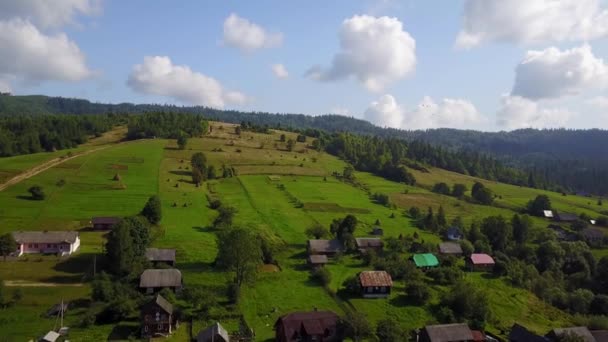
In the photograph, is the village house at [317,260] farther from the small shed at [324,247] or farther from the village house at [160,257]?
the village house at [160,257]

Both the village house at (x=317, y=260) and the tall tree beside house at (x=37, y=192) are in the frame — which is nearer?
the village house at (x=317, y=260)

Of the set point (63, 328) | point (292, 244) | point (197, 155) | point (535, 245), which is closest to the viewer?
point (63, 328)

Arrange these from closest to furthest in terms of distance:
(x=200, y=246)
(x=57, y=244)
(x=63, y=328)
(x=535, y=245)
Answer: (x=63, y=328) < (x=57, y=244) < (x=200, y=246) < (x=535, y=245)

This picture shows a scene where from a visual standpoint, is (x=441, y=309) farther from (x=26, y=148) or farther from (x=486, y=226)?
(x=26, y=148)

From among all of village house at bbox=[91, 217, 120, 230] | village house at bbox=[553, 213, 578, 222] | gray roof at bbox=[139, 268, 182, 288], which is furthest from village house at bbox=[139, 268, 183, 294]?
village house at bbox=[553, 213, 578, 222]

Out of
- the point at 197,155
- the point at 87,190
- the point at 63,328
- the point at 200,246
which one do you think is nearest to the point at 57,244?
the point at 200,246

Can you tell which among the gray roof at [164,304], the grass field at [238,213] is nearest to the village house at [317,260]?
the grass field at [238,213]

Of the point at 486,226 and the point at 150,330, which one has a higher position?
the point at 486,226
